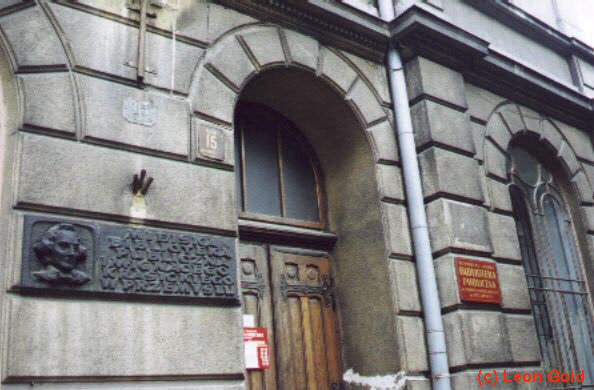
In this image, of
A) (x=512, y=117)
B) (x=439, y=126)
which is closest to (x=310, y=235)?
(x=439, y=126)

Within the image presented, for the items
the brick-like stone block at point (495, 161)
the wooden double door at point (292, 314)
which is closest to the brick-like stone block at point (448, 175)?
the brick-like stone block at point (495, 161)

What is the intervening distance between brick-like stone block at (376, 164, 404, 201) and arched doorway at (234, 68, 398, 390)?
0.09m

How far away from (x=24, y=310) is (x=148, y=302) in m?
0.87

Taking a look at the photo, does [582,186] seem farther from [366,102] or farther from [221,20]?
[221,20]

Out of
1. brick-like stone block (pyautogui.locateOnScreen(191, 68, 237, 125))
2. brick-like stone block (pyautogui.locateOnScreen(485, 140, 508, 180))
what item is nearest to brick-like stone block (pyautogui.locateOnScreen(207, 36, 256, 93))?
brick-like stone block (pyautogui.locateOnScreen(191, 68, 237, 125))

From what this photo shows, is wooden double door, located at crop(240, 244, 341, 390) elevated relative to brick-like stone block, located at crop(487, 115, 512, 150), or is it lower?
lower

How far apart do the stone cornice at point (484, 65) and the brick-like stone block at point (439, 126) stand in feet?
2.29

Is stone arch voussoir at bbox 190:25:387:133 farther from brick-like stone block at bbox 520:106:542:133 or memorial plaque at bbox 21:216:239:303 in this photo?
brick-like stone block at bbox 520:106:542:133

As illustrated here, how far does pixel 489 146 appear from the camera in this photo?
770 centimetres

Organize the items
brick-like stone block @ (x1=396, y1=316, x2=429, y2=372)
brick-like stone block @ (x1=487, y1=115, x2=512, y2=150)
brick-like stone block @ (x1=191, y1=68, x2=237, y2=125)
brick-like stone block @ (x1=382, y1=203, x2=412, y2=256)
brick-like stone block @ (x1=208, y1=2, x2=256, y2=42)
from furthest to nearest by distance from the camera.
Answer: brick-like stone block @ (x1=487, y1=115, x2=512, y2=150), brick-like stone block @ (x1=382, y1=203, x2=412, y2=256), brick-like stone block @ (x1=396, y1=316, x2=429, y2=372), brick-like stone block @ (x1=208, y1=2, x2=256, y2=42), brick-like stone block @ (x1=191, y1=68, x2=237, y2=125)

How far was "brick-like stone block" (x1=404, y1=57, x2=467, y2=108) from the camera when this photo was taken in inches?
277

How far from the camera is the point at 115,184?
4.66 metres

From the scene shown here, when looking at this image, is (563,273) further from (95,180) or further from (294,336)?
(95,180)

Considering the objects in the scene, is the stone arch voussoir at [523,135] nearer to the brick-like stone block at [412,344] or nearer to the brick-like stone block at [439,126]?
the brick-like stone block at [439,126]
